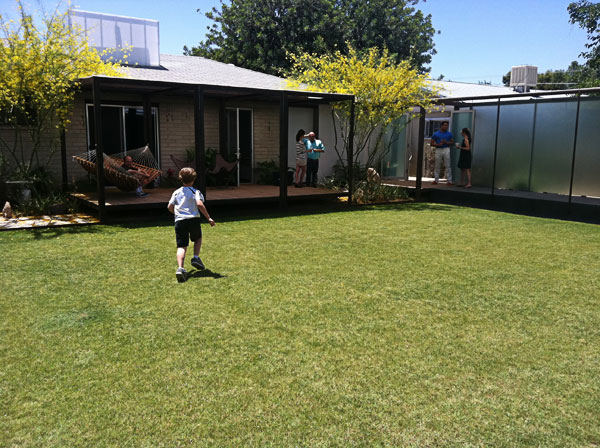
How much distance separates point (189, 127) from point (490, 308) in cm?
998

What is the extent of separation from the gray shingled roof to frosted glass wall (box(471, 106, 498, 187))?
530 cm

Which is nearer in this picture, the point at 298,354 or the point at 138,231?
the point at 298,354

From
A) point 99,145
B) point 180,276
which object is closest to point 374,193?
point 99,145

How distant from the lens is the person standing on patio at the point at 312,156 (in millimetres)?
12359

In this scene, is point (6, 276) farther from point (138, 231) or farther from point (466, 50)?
point (466, 50)

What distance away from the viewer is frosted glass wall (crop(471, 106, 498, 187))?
13.5 metres

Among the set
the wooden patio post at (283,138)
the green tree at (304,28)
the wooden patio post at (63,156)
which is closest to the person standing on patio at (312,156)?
the wooden patio post at (283,138)

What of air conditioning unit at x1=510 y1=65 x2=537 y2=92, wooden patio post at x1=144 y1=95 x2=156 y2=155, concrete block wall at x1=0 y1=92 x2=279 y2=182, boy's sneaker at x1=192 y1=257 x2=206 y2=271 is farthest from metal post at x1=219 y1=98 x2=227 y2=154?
air conditioning unit at x1=510 y1=65 x2=537 y2=92

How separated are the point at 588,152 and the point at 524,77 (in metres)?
7.13

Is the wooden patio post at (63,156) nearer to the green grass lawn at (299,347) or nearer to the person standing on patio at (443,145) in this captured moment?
the green grass lawn at (299,347)

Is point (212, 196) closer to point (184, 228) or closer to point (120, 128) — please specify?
point (120, 128)

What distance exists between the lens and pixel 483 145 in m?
13.8

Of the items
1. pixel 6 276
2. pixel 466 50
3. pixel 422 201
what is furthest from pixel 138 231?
pixel 466 50

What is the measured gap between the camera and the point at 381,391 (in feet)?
10.3
